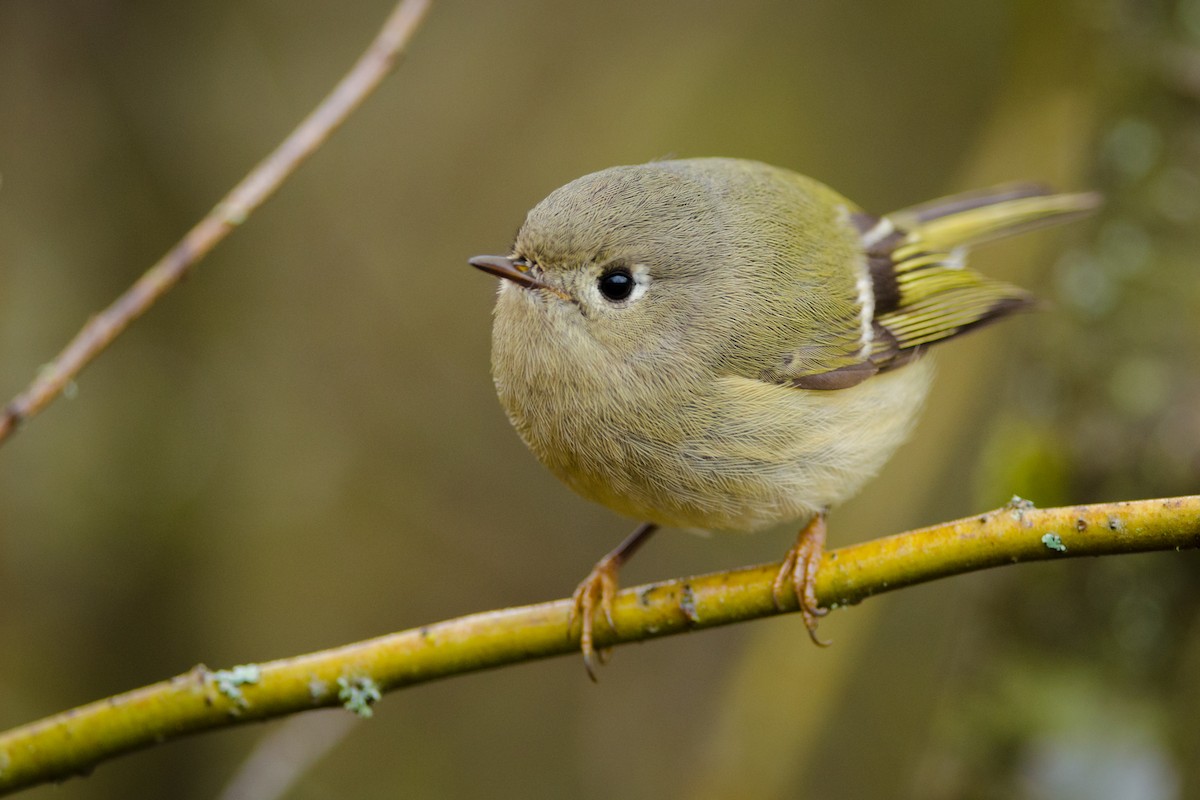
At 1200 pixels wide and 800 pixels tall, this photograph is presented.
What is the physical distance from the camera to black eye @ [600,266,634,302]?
97.5 inches

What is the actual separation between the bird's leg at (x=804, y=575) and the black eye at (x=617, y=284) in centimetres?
67

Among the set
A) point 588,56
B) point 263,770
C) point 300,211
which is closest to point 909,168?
point 588,56

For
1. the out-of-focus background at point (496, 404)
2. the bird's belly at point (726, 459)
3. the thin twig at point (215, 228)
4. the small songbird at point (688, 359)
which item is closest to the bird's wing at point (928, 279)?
the small songbird at point (688, 359)

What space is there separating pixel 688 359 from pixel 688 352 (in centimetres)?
2

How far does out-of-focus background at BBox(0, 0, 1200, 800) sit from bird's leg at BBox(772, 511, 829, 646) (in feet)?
3.00

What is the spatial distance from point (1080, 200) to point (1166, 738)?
1538 mm

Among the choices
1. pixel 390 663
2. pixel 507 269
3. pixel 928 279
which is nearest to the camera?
pixel 390 663

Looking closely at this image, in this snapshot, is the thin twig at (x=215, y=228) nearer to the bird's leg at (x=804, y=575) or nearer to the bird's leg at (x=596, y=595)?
the bird's leg at (x=596, y=595)

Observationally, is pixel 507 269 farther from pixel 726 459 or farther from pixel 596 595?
pixel 596 595

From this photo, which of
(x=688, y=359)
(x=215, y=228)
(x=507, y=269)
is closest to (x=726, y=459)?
(x=688, y=359)

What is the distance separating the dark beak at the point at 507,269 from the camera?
7.61 ft

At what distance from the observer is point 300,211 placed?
5398 millimetres

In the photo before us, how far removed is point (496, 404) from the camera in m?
5.52

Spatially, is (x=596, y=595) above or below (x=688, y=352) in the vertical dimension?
below
